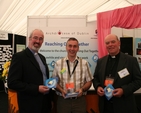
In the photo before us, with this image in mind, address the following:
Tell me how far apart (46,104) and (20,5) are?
368 cm

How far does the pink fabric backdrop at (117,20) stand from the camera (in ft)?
9.85

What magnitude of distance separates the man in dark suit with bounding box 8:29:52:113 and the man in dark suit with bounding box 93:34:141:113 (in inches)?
29.5

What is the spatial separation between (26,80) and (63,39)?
6.30ft

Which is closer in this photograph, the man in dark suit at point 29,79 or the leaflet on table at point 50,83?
the man in dark suit at point 29,79

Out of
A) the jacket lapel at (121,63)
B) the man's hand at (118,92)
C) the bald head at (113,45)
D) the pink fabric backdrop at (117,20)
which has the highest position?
the pink fabric backdrop at (117,20)

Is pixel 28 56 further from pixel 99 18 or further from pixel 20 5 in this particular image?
pixel 20 5

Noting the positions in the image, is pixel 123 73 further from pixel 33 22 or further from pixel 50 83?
pixel 33 22

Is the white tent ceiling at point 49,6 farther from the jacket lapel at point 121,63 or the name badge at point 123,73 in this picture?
the name badge at point 123,73

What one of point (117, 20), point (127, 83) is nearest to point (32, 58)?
point (127, 83)

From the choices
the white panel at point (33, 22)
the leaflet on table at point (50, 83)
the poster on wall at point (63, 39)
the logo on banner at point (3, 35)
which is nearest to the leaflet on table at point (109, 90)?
the leaflet on table at point (50, 83)

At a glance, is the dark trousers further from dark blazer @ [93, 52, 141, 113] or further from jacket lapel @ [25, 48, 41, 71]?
jacket lapel @ [25, 48, 41, 71]

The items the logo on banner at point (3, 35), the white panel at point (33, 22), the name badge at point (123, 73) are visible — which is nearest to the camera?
the name badge at point (123, 73)

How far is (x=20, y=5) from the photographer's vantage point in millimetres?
4625

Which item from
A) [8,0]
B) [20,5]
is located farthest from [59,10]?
[8,0]
